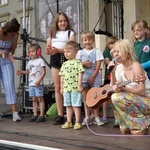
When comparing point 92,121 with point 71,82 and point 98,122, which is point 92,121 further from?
point 71,82

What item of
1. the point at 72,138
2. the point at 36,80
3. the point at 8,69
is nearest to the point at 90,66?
the point at 36,80

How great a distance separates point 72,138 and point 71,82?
85cm

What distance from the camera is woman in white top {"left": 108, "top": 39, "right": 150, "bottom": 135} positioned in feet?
9.25

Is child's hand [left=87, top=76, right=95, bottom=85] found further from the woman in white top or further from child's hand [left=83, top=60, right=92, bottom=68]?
the woman in white top

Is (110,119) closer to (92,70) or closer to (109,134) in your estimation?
(92,70)

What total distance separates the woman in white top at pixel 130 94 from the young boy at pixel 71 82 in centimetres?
57

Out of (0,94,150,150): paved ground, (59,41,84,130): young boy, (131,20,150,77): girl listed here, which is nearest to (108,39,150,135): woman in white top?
(0,94,150,150): paved ground

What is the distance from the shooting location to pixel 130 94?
2.84m

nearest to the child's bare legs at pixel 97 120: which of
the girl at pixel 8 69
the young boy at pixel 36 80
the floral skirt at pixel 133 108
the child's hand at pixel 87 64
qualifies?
the child's hand at pixel 87 64

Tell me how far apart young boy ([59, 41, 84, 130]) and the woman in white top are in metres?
0.57

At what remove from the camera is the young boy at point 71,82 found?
347cm

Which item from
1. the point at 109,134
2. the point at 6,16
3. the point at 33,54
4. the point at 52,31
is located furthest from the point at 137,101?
the point at 6,16

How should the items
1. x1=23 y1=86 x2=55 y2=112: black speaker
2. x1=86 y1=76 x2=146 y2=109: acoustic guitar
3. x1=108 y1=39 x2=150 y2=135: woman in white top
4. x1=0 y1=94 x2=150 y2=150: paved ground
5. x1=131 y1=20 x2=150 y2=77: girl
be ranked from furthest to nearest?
x1=23 y1=86 x2=55 y2=112: black speaker → x1=131 y1=20 x2=150 y2=77: girl → x1=86 y1=76 x2=146 y2=109: acoustic guitar → x1=108 y1=39 x2=150 y2=135: woman in white top → x1=0 y1=94 x2=150 y2=150: paved ground

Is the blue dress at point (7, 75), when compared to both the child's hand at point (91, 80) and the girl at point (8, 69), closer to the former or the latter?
the girl at point (8, 69)
